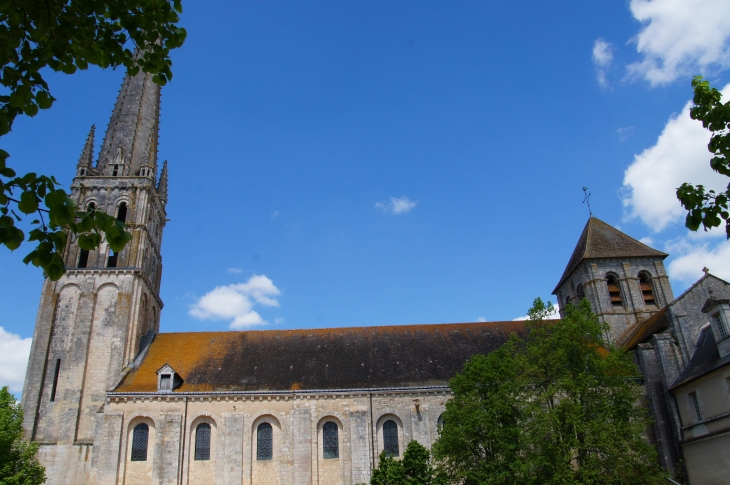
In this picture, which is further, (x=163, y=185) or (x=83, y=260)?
(x=163, y=185)

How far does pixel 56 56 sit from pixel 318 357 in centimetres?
2638

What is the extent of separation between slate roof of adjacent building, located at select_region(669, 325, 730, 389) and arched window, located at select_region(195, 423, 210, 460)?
23.1m

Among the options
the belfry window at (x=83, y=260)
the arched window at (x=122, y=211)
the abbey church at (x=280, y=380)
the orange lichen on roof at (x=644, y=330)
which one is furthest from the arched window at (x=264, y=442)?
the orange lichen on roof at (x=644, y=330)

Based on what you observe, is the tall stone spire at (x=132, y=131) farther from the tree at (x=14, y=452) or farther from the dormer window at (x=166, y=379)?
the tree at (x=14, y=452)

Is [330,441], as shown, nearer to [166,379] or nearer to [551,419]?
[166,379]

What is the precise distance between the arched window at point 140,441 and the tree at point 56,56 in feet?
81.8

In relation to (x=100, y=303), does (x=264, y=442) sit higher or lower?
lower

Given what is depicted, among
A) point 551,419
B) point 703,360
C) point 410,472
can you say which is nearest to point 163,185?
point 410,472

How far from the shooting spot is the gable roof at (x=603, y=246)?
34.2 metres

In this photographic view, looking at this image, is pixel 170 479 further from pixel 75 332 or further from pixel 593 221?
pixel 593 221

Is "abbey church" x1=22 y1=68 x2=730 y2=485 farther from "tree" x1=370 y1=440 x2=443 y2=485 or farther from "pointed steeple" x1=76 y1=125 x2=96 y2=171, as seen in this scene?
"tree" x1=370 y1=440 x2=443 y2=485

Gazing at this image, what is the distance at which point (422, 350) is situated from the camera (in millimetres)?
31969

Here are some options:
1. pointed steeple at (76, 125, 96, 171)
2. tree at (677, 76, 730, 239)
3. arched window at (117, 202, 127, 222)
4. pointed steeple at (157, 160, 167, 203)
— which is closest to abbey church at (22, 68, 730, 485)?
arched window at (117, 202, 127, 222)

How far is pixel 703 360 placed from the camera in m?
25.7
